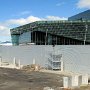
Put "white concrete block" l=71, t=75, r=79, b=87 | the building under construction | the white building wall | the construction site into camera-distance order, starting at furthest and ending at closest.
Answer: the building under construction, the white building wall, the construction site, "white concrete block" l=71, t=75, r=79, b=87

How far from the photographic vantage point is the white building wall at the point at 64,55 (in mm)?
29844

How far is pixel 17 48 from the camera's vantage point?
43.5m

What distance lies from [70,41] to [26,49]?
26.1 m

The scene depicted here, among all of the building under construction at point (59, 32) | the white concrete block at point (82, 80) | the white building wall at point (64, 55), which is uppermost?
the building under construction at point (59, 32)

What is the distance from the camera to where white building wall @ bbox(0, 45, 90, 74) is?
97.9ft

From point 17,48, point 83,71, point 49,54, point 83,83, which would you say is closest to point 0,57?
point 17,48

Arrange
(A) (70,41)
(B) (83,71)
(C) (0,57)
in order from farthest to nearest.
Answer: (A) (70,41)
(C) (0,57)
(B) (83,71)

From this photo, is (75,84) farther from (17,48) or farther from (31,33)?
(31,33)

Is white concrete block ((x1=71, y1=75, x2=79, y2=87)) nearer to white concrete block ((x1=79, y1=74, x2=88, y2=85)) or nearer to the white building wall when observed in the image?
white concrete block ((x1=79, y1=74, x2=88, y2=85))

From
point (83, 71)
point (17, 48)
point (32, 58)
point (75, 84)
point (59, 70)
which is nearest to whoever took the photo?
point (75, 84)

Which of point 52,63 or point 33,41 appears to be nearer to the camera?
point 52,63

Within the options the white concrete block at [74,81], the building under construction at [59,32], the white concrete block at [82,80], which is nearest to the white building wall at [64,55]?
the white concrete block at [82,80]

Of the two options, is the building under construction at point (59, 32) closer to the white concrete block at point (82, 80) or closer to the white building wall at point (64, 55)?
the white building wall at point (64, 55)

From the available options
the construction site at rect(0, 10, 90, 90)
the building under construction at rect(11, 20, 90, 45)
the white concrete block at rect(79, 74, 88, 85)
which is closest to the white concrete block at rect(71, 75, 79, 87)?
the construction site at rect(0, 10, 90, 90)
